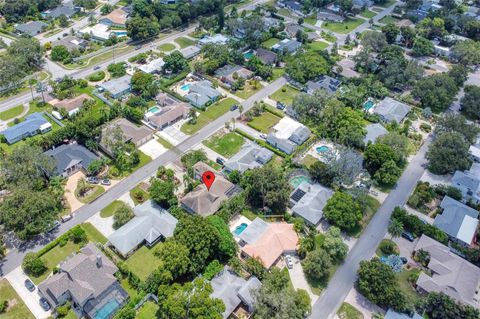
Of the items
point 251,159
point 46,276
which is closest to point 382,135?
point 251,159

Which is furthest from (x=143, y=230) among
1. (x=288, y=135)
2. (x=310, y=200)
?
(x=288, y=135)

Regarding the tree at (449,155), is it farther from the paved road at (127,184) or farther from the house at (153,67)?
the house at (153,67)

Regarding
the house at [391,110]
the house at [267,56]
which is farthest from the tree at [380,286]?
the house at [267,56]

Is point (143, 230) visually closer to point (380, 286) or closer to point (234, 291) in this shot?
point (234, 291)

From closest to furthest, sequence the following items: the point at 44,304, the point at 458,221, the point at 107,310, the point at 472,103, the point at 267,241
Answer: the point at 107,310
the point at 44,304
the point at 267,241
the point at 458,221
the point at 472,103

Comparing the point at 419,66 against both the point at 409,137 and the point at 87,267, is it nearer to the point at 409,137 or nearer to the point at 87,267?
the point at 409,137

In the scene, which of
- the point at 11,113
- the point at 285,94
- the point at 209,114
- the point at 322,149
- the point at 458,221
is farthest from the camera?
the point at 285,94
